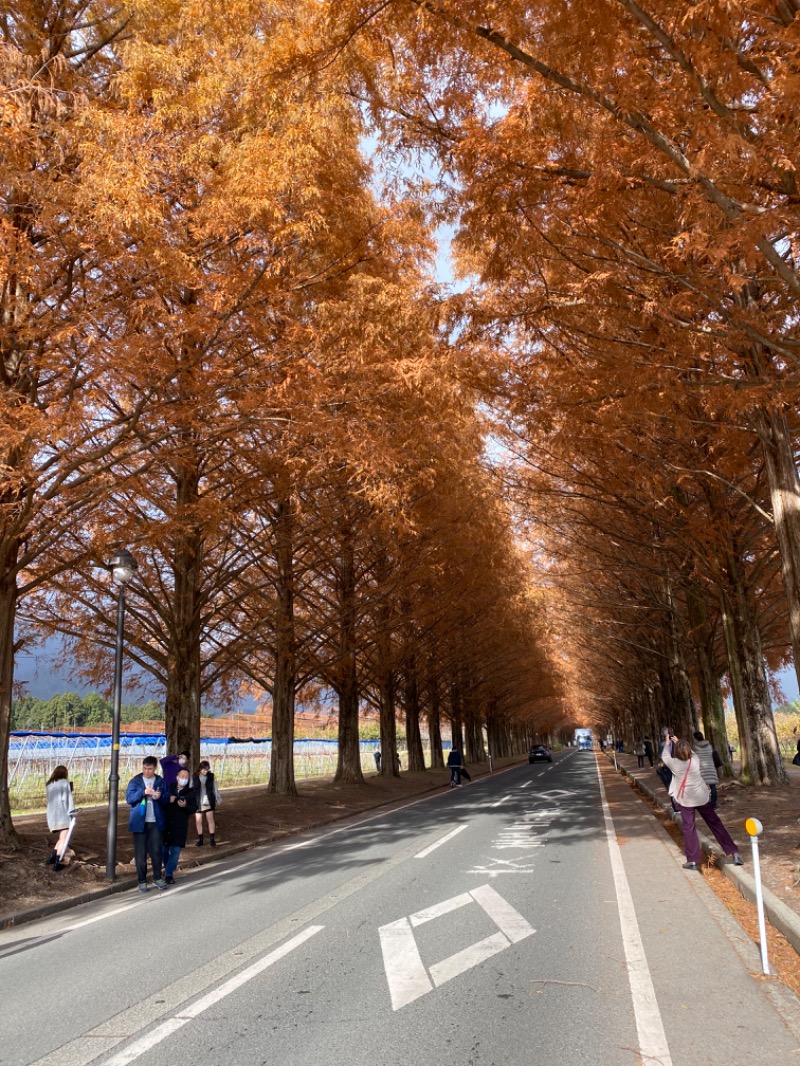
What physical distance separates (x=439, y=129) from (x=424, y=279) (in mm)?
7386

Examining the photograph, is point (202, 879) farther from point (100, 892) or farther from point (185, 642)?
point (185, 642)

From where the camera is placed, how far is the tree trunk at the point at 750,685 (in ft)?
49.5

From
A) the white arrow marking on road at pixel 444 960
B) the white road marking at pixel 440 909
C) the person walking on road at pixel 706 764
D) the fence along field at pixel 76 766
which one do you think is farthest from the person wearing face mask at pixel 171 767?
the fence along field at pixel 76 766

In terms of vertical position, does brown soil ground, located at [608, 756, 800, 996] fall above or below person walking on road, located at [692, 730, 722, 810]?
below

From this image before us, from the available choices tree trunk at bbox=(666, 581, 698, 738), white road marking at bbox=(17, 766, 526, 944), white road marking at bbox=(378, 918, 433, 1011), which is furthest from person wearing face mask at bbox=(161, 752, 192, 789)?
tree trunk at bbox=(666, 581, 698, 738)

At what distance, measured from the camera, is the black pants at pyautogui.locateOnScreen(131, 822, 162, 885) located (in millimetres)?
9570

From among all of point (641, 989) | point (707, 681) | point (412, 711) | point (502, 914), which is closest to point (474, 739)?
point (412, 711)

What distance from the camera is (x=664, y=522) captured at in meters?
14.1

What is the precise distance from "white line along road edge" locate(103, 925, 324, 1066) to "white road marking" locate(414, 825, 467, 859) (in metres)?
4.46

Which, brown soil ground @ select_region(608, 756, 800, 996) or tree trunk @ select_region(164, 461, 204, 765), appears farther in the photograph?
tree trunk @ select_region(164, 461, 204, 765)

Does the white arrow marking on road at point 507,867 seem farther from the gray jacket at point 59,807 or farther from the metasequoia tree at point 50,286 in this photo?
the metasequoia tree at point 50,286

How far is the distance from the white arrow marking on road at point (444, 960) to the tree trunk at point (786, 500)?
4471 millimetres

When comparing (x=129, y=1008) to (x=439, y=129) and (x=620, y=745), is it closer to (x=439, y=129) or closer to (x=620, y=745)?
(x=439, y=129)

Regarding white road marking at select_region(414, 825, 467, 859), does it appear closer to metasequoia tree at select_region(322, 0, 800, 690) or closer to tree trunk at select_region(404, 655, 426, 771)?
metasequoia tree at select_region(322, 0, 800, 690)
